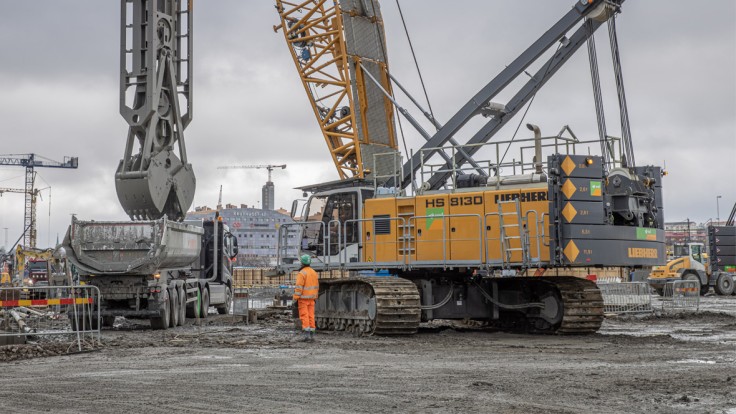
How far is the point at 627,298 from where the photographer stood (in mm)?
27547

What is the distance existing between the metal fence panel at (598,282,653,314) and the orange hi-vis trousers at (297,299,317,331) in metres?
12.9

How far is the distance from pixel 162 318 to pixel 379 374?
1057cm

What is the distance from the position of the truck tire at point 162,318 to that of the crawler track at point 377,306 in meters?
4.40

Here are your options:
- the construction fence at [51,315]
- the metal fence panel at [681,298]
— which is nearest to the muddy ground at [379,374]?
the construction fence at [51,315]

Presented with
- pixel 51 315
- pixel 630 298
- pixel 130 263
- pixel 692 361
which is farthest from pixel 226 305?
pixel 692 361

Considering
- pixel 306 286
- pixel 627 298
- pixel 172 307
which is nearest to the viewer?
pixel 306 286

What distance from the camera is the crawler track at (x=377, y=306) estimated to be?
17.0m

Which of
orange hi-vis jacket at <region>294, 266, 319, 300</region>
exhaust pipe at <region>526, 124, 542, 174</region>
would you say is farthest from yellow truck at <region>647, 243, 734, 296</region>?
orange hi-vis jacket at <region>294, 266, 319, 300</region>

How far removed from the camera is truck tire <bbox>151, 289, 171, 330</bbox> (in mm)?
20500

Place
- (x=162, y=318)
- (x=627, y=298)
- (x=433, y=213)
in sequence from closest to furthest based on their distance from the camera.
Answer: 1. (x=433, y=213)
2. (x=162, y=318)
3. (x=627, y=298)

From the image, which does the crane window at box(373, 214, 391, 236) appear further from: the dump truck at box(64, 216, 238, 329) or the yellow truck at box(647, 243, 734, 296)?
the yellow truck at box(647, 243, 734, 296)

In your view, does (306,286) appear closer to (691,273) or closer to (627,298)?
(627,298)

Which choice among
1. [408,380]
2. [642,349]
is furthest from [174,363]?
[642,349]

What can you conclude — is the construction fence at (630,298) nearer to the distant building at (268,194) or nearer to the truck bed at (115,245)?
the truck bed at (115,245)
